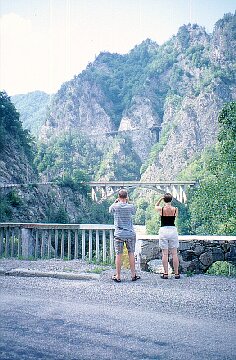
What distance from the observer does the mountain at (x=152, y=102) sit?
91875 millimetres

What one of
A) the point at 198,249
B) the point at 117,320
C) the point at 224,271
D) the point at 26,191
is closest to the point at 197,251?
the point at 198,249

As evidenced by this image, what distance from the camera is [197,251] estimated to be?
19.9ft

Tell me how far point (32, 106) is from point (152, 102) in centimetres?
4400

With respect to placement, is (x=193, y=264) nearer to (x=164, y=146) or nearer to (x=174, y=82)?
(x=164, y=146)

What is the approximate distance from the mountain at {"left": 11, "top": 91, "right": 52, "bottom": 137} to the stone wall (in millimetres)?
121473

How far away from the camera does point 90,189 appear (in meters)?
53.3

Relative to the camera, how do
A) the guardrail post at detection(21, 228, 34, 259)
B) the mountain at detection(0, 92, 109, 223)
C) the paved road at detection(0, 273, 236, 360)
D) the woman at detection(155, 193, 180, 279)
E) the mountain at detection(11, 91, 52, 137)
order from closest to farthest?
the paved road at detection(0, 273, 236, 360), the woman at detection(155, 193, 180, 279), the guardrail post at detection(21, 228, 34, 259), the mountain at detection(0, 92, 109, 223), the mountain at detection(11, 91, 52, 137)

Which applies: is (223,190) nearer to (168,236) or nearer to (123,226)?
(168,236)

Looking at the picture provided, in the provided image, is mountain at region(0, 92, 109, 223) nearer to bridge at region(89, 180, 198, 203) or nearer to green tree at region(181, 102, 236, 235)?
bridge at region(89, 180, 198, 203)

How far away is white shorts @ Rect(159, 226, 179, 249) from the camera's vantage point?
18.4 ft

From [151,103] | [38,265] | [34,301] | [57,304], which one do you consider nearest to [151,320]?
[57,304]

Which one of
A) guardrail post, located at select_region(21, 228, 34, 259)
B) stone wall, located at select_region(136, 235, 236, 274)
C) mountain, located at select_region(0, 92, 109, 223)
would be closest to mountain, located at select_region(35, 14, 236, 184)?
mountain, located at select_region(0, 92, 109, 223)

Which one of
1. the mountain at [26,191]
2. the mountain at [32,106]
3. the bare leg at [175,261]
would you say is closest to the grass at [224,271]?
the bare leg at [175,261]

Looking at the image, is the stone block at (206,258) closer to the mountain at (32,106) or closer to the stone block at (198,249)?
the stone block at (198,249)
